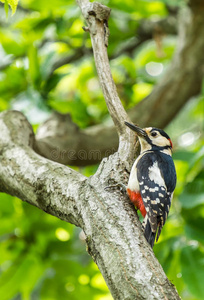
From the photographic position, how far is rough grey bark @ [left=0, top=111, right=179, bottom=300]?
1.35 m

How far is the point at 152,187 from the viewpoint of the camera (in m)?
2.37

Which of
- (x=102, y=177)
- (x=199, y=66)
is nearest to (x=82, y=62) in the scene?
(x=199, y=66)

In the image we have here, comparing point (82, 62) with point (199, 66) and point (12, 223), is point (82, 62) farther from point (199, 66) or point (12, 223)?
point (12, 223)

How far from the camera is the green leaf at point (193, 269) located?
7.31 feet

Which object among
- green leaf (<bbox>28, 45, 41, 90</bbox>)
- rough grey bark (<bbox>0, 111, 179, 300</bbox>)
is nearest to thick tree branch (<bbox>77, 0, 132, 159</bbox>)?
rough grey bark (<bbox>0, 111, 179, 300</bbox>)

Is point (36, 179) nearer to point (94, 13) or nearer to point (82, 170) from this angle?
point (94, 13)

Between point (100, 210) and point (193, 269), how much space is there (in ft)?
3.27

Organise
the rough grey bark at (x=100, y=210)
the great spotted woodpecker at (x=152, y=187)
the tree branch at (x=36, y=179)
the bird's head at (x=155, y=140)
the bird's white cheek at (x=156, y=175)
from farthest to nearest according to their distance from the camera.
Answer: the bird's head at (x=155, y=140)
the bird's white cheek at (x=156, y=175)
the great spotted woodpecker at (x=152, y=187)
the tree branch at (x=36, y=179)
the rough grey bark at (x=100, y=210)

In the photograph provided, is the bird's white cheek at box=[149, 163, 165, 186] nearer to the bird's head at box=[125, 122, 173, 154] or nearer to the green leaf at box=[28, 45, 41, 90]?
the bird's head at box=[125, 122, 173, 154]

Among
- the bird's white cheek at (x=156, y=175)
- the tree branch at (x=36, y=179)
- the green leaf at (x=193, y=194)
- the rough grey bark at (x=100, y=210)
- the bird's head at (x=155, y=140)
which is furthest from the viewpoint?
the bird's head at (x=155, y=140)

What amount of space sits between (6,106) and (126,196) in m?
2.14

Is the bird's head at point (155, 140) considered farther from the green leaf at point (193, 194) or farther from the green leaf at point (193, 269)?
the green leaf at point (193, 269)

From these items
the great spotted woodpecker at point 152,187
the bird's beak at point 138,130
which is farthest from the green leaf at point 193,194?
the bird's beak at point 138,130

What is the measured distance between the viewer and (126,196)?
181cm
